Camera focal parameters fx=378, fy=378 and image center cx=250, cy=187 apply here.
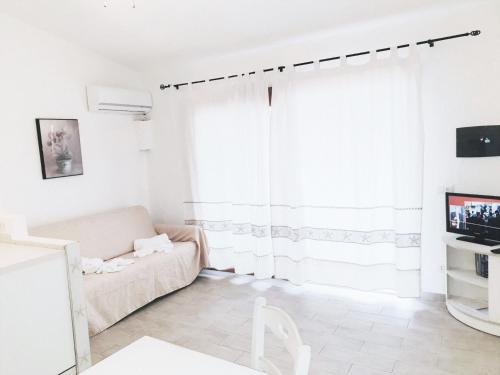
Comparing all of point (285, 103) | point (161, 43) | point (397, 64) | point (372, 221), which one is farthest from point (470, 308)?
point (161, 43)

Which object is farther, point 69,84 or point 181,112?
point 181,112

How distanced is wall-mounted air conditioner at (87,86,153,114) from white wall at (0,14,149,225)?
0.39 feet

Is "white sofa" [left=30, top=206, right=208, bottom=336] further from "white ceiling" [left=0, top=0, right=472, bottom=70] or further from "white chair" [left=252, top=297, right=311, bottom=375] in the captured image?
"white chair" [left=252, top=297, right=311, bottom=375]

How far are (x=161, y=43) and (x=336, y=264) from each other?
2.85m

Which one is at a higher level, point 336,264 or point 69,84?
point 69,84

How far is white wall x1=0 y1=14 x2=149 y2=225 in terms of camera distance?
11.1ft

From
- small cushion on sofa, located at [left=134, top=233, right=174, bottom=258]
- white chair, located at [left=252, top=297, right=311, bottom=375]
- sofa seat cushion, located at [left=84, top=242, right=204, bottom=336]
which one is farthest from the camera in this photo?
small cushion on sofa, located at [left=134, top=233, right=174, bottom=258]

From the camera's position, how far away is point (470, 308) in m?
3.02

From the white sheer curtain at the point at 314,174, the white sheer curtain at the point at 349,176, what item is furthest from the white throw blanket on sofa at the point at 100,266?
the white sheer curtain at the point at 349,176

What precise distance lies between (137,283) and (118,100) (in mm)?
2030

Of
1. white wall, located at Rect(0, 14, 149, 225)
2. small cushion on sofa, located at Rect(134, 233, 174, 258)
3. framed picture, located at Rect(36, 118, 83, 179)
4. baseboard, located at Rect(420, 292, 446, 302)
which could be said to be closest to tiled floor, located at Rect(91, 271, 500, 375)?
baseboard, located at Rect(420, 292, 446, 302)

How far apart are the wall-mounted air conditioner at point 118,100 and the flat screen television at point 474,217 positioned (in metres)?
3.42

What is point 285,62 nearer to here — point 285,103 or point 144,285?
point 285,103

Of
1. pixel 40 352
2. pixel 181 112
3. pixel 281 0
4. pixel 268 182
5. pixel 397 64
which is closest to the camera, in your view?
pixel 40 352
